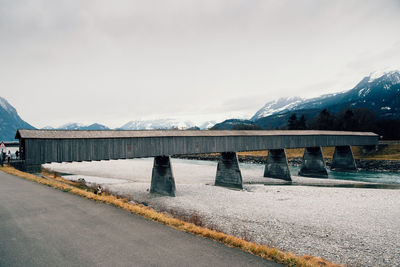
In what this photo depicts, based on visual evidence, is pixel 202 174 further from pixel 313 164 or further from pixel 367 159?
pixel 367 159

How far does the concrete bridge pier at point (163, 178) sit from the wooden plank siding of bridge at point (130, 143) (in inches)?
45.9

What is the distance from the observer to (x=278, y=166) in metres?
37.6

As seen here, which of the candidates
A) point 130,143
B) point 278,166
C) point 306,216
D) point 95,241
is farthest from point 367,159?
point 95,241

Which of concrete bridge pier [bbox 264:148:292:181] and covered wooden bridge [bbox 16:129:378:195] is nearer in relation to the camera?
covered wooden bridge [bbox 16:129:378:195]

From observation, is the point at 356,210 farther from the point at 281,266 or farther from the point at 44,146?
the point at 44,146

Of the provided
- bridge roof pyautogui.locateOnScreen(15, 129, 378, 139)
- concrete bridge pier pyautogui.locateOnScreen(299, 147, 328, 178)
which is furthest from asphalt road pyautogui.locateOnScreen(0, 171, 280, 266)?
concrete bridge pier pyautogui.locateOnScreen(299, 147, 328, 178)

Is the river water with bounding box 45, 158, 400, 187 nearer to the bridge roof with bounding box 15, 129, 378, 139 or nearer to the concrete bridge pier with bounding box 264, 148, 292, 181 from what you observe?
the concrete bridge pier with bounding box 264, 148, 292, 181

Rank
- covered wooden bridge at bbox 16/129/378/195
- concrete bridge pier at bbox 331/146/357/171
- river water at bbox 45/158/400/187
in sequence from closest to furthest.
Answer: covered wooden bridge at bbox 16/129/378/195
river water at bbox 45/158/400/187
concrete bridge pier at bbox 331/146/357/171

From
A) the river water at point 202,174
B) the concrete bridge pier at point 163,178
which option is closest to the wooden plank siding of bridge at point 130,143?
the concrete bridge pier at point 163,178

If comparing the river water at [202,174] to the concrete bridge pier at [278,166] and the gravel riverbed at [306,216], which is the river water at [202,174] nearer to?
the concrete bridge pier at [278,166]

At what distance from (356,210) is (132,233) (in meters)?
18.8

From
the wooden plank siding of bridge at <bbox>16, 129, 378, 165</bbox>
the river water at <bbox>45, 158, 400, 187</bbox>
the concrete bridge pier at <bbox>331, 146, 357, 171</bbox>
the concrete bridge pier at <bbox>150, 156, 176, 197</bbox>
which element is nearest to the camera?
the wooden plank siding of bridge at <bbox>16, 129, 378, 165</bbox>

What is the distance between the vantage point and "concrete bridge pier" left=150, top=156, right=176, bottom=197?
2539cm

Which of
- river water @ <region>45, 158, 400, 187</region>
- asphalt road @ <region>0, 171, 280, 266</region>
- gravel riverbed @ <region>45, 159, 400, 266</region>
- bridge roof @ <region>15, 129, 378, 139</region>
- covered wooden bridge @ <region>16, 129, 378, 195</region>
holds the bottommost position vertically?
river water @ <region>45, 158, 400, 187</region>
